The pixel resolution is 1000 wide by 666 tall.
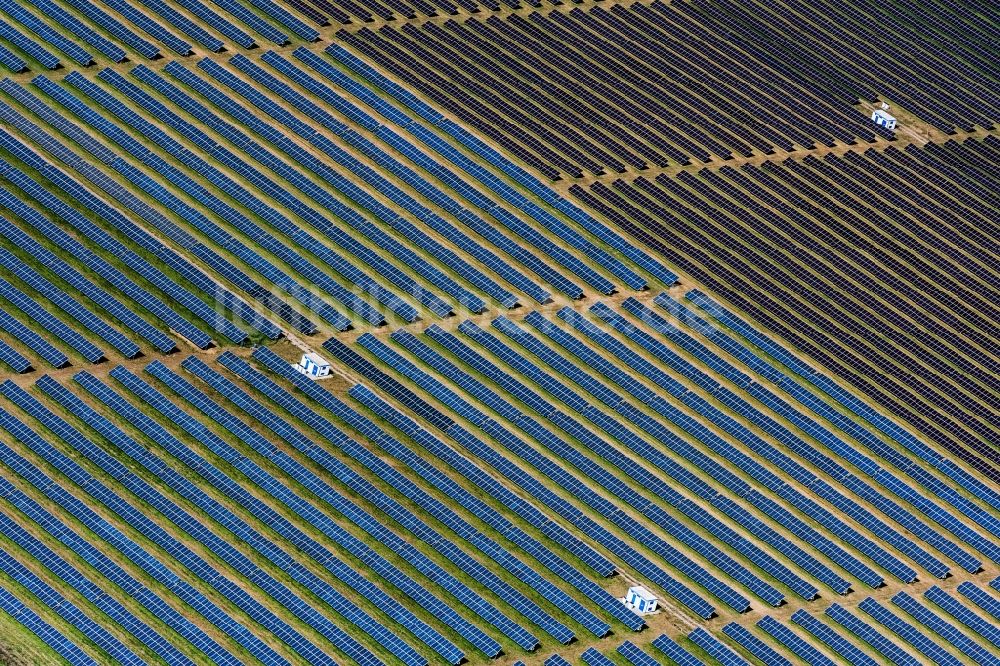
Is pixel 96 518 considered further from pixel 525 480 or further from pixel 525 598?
pixel 525 480

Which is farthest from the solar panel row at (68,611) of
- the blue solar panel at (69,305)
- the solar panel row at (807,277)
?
the solar panel row at (807,277)

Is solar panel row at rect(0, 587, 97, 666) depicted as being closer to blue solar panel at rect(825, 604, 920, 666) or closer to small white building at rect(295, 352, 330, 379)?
small white building at rect(295, 352, 330, 379)

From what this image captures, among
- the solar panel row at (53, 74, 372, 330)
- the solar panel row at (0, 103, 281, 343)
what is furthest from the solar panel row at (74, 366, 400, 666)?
the solar panel row at (53, 74, 372, 330)

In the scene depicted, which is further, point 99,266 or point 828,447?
point 828,447

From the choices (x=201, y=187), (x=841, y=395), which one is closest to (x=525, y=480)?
(x=841, y=395)

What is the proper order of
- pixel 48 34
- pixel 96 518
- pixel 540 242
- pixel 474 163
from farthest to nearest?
pixel 48 34 < pixel 474 163 < pixel 540 242 < pixel 96 518

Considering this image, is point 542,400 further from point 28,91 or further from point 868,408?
point 28,91

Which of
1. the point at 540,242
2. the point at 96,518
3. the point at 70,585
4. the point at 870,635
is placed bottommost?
the point at 70,585
